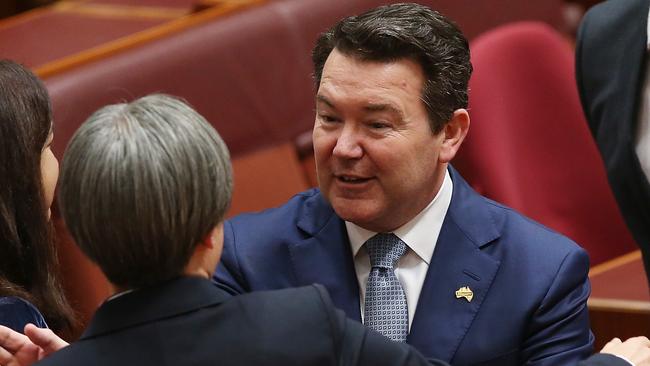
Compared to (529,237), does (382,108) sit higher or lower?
higher

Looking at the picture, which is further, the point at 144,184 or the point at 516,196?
the point at 516,196

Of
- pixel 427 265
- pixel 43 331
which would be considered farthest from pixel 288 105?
pixel 43 331

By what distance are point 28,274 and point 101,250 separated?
458 millimetres

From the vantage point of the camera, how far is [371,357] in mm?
1151

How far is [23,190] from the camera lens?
59.0 inches

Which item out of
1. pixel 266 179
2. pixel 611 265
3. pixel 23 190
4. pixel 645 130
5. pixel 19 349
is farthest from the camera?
pixel 266 179

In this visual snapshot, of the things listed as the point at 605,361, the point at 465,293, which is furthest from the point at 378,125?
the point at 605,361

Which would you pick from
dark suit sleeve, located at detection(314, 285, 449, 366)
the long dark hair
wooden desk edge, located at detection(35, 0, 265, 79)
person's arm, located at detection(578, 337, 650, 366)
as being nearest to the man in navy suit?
person's arm, located at detection(578, 337, 650, 366)

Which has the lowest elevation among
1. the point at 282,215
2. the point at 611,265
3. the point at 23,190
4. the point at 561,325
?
the point at 611,265

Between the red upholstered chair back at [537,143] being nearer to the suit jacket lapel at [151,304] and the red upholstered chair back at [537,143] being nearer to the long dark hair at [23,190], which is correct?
the long dark hair at [23,190]

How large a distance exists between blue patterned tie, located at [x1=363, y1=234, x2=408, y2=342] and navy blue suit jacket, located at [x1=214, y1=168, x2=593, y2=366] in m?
0.02

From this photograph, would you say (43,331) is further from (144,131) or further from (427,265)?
(427,265)

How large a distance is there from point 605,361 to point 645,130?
545 mm

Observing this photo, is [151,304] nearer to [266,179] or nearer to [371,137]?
[371,137]
